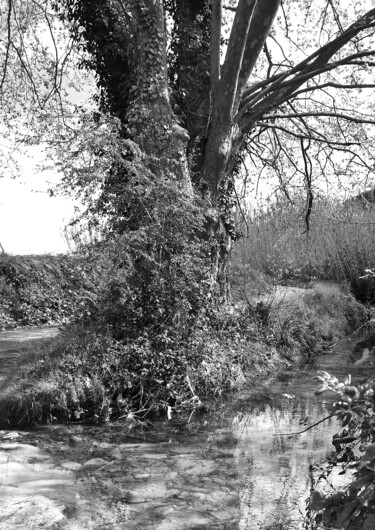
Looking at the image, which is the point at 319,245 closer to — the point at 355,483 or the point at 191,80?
the point at 191,80

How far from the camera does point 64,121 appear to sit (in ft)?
37.6

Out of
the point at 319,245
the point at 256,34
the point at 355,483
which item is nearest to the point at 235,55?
the point at 256,34

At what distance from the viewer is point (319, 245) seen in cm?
1602

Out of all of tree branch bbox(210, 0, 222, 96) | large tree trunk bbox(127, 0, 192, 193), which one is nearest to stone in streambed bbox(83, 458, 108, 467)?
large tree trunk bbox(127, 0, 192, 193)

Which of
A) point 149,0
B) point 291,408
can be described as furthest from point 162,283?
point 149,0

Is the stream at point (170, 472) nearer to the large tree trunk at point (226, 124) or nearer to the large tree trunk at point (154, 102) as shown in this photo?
the large tree trunk at point (226, 124)

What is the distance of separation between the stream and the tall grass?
8219 millimetres

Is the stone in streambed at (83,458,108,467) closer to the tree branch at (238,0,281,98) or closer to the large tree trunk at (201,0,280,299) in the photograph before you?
the large tree trunk at (201,0,280,299)

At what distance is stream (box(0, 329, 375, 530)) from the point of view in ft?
12.8

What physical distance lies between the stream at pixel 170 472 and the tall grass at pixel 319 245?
8219mm

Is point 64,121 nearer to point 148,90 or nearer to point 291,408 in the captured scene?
point 148,90

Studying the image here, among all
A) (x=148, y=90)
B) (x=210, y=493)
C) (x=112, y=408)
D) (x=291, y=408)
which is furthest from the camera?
(x=148, y=90)

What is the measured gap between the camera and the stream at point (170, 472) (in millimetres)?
3904

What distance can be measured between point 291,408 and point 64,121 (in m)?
7.10
